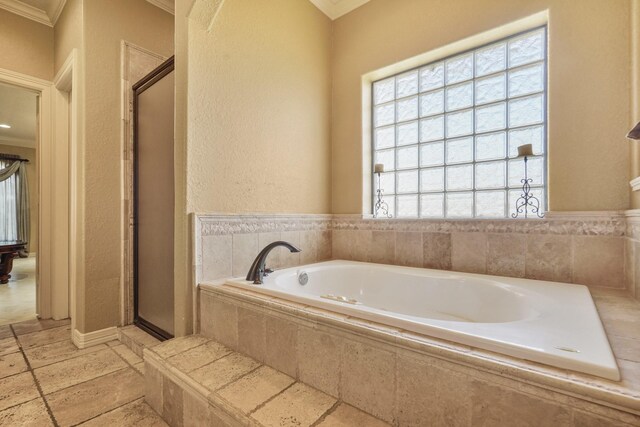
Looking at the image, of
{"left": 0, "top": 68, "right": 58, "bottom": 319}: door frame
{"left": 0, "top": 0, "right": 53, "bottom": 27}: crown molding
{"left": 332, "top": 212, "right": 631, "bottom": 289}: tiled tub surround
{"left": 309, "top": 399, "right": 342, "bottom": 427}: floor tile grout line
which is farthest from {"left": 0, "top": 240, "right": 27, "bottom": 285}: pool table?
{"left": 309, "top": 399, "right": 342, "bottom": 427}: floor tile grout line

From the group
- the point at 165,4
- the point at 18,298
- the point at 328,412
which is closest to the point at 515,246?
the point at 328,412

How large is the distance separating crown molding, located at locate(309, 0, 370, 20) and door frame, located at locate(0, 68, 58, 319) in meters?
2.41

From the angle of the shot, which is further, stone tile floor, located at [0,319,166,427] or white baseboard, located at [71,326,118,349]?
white baseboard, located at [71,326,118,349]

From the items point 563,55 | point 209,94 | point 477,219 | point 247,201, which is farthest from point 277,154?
point 563,55

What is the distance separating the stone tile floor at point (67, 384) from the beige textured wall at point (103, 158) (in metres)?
0.26

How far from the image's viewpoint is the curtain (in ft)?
20.0

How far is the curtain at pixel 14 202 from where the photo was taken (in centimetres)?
608

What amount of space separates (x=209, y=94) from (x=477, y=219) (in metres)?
1.85

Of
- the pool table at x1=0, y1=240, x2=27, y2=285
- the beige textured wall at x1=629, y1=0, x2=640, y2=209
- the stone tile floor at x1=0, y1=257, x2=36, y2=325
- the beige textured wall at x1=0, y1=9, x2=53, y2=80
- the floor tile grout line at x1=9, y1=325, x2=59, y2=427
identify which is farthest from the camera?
the pool table at x1=0, y1=240, x2=27, y2=285

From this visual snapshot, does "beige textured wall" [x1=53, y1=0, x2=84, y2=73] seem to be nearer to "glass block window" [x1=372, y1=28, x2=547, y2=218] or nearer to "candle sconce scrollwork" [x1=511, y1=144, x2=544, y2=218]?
"glass block window" [x1=372, y1=28, x2=547, y2=218]

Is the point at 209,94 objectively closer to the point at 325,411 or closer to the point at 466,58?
the point at 325,411

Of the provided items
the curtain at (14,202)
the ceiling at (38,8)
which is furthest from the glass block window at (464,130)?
the curtain at (14,202)

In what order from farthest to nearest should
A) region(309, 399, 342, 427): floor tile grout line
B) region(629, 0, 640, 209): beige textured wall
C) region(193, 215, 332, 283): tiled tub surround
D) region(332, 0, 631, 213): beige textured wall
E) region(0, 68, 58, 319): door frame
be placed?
region(0, 68, 58, 319): door frame < region(193, 215, 332, 283): tiled tub surround < region(332, 0, 631, 213): beige textured wall < region(629, 0, 640, 209): beige textured wall < region(309, 399, 342, 427): floor tile grout line

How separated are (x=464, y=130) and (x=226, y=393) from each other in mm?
2190
